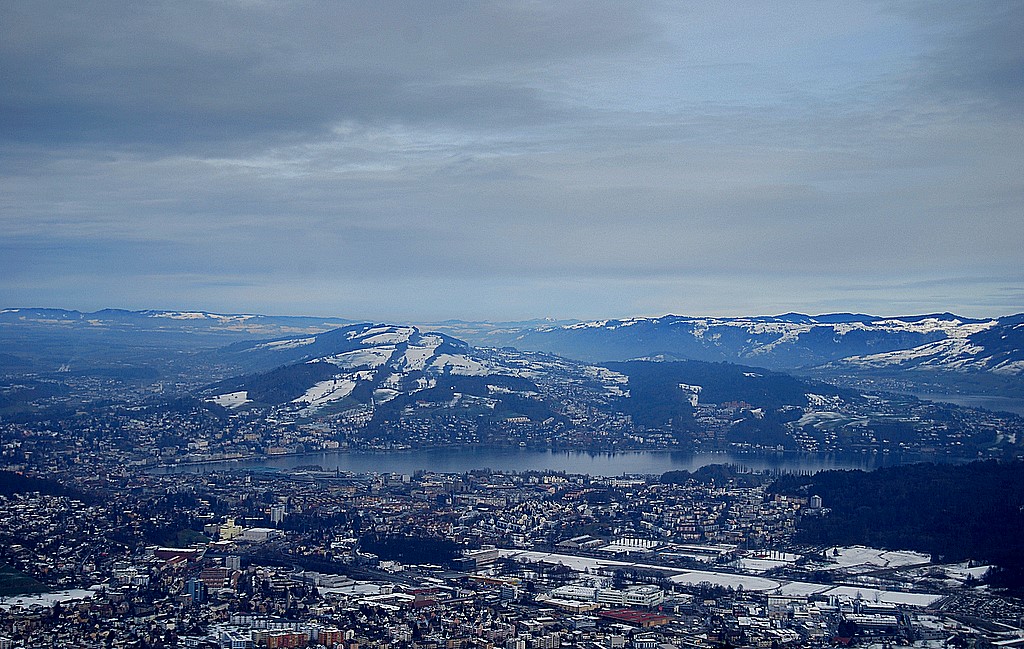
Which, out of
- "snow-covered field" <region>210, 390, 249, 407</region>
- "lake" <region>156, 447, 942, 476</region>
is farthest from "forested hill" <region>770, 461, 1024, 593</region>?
"snow-covered field" <region>210, 390, 249, 407</region>

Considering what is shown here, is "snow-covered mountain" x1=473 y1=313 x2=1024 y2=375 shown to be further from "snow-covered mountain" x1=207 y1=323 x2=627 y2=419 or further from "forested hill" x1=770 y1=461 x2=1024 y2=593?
"forested hill" x1=770 y1=461 x2=1024 y2=593

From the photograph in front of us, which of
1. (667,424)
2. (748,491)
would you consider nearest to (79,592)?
(748,491)

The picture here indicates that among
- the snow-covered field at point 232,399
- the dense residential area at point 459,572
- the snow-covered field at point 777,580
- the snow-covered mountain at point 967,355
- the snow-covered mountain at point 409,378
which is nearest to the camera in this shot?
the dense residential area at point 459,572

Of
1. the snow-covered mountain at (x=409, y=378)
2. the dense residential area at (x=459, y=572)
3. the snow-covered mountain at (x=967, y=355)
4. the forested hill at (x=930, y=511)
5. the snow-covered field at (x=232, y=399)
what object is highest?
the snow-covered mountain at (x=967, y=355)

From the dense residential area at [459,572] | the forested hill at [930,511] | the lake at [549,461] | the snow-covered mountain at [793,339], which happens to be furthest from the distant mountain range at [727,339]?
the dense residential area at [459,572]

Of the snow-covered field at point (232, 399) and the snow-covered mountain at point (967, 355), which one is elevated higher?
the snow-covered mountain at point (967, 355)

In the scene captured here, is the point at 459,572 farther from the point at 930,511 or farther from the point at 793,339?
the point at 793,339

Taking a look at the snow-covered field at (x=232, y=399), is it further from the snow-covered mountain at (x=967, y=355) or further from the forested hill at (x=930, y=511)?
the snow-covered mountain at (x=967, y=355)
